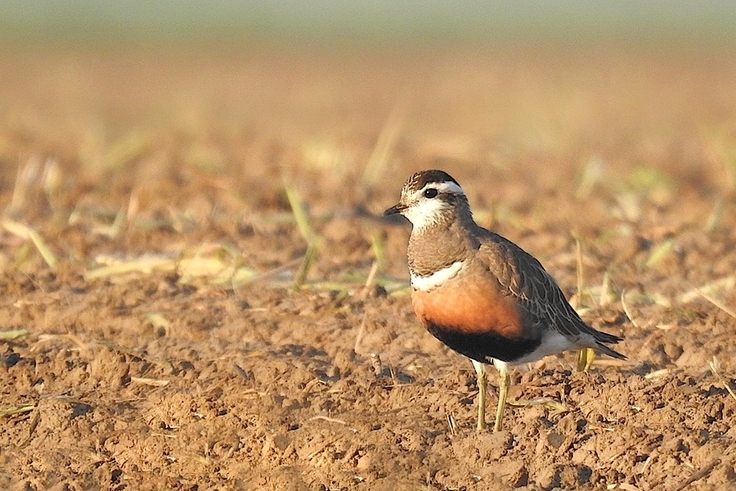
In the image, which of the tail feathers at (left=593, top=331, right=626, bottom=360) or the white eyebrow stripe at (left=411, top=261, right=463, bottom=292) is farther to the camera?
the tail feathers at (left=593, top=331, right=626, bottom=360)

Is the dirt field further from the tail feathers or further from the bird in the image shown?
the bird

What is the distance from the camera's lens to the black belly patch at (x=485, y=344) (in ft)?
18.4

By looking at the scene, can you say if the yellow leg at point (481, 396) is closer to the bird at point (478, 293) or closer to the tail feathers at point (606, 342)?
the bird at point (478, 293)

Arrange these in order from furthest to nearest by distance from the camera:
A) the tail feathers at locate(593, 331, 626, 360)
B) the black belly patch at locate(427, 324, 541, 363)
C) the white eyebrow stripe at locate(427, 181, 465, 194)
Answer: the tail feathers at locate(593, 331, 626, 360), the white eyebrow stripe at locate(427, 181, 465, 194), the black belly patch at locate(427, 324, 541, 363)

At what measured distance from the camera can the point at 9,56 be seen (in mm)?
28188

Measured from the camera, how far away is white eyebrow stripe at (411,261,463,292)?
5676 mm

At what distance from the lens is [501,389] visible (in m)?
5.79

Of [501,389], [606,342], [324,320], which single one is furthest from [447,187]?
[324,320]

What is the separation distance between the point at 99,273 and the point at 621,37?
37.6 metres

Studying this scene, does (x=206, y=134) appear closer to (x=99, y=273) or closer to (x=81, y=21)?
(x=99, y=273)

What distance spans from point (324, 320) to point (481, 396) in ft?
4.48

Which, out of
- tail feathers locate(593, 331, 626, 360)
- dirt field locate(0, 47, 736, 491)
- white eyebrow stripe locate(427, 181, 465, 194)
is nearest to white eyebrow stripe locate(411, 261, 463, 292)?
white eyebrow stripe locate(427, 181, 465, 194)

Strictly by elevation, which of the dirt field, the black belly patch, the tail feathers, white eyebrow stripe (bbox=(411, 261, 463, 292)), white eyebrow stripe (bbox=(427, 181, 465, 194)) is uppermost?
white eyebrow stripe (bbox=(427, 181, 465, 194))

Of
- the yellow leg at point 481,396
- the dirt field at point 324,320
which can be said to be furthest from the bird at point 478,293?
the dirt field at point 324,320
